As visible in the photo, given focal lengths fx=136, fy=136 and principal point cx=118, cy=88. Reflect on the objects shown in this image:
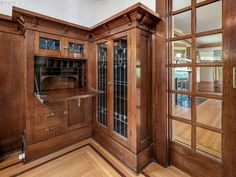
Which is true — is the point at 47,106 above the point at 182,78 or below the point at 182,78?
below

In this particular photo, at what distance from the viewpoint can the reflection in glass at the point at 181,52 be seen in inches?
66.5

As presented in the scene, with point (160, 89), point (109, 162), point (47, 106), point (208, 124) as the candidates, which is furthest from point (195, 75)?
point (47, 106)

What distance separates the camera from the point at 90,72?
2598mm

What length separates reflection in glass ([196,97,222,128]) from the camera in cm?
161

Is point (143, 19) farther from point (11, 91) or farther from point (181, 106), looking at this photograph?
point (11, 91)

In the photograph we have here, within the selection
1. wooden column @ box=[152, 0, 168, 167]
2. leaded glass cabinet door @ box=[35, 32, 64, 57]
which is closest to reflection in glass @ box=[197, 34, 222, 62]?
wooden column @ box=[152, 0, 168, 167]

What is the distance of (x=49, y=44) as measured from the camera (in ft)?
6.83

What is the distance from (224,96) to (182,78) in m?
0.55

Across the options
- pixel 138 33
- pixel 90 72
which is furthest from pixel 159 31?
pixel 90 72

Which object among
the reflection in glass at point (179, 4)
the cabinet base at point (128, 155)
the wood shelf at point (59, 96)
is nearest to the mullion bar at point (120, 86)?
the cabinet base at point (128, 155)

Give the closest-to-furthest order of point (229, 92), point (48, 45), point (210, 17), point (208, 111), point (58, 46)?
point (229, 92), point (210, 17), point (208, 111), point (48, 45), point (58, 46)

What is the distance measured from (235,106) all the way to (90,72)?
215 centimetres

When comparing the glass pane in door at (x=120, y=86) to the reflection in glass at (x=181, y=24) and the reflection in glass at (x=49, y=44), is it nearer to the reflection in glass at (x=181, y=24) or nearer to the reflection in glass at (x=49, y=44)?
the reflection in glass at (x=181, y=24)

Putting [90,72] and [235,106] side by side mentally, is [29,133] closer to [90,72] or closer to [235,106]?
[90,72]
